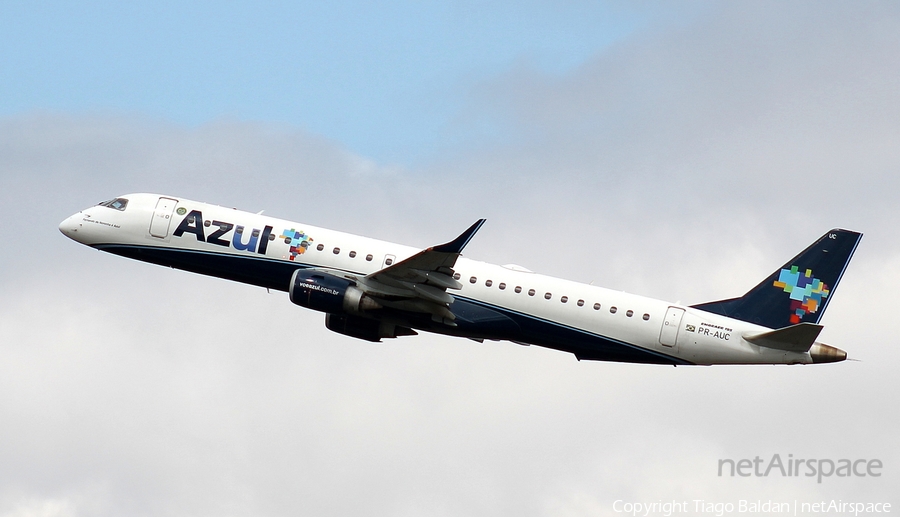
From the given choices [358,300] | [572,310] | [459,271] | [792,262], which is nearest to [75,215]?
[358,300]

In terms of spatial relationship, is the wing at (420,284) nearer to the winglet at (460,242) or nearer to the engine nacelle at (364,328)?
the winglet at (460,242)

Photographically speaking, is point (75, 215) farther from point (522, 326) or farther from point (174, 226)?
point (522, 326)

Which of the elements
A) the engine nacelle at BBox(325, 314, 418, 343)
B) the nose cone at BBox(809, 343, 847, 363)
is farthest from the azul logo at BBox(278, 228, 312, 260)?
the nose cone at BBox(809, 343, 847, 363)

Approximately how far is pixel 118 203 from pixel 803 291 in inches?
1341

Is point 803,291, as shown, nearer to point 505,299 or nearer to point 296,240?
point 505,299

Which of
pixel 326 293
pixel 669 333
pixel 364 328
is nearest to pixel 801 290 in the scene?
pixel 669 333

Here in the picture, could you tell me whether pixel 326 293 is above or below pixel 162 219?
below

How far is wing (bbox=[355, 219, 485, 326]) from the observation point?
167 feet

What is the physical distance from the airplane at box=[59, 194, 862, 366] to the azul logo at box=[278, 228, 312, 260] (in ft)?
0.19

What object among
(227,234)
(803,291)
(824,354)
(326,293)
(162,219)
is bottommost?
(326,293)

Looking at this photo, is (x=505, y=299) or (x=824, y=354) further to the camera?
(x=505, y=299)

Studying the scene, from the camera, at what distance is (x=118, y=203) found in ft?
192

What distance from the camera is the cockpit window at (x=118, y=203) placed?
191 ft

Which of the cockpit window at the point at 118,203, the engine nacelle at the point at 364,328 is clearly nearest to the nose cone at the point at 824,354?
the engine nacelle at the point at 364,328
